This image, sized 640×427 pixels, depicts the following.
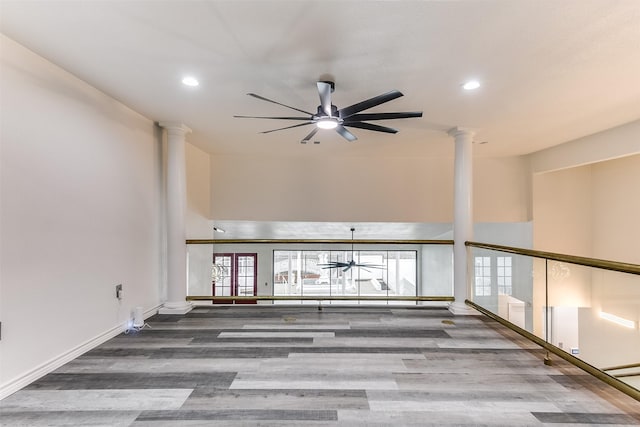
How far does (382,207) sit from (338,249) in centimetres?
143

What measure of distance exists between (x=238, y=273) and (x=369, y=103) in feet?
31.1

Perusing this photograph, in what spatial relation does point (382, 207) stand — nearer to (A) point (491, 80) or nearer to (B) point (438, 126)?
(B) point (438, 126)

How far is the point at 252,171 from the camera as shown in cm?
682

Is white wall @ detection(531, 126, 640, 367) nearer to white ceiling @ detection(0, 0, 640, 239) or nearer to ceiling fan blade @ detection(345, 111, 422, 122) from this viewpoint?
white ceiling @ detection(0, 0, 640, 239)

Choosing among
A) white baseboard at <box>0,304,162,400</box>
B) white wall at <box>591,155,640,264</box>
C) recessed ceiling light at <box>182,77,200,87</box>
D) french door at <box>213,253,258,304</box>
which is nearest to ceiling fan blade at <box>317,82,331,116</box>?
recessed ceiling light at <box>182,77,200,87</box>

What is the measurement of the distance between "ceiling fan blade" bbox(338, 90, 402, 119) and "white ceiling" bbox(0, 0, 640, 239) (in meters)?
0.33

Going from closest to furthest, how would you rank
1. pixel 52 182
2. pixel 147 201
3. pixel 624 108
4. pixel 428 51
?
pixel 428 51 < pixel 52 182 < pixel 624 108 < pixel 147 201

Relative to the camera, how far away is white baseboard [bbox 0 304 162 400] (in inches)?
92.2

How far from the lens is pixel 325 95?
272 centimetres

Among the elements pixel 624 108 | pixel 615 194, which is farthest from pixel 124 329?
pixel 615 194

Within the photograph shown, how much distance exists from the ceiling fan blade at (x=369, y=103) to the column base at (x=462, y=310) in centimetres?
316

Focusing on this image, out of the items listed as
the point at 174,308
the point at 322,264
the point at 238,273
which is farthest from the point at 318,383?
the point at 238,273

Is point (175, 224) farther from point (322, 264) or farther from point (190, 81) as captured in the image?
point (322, 264)

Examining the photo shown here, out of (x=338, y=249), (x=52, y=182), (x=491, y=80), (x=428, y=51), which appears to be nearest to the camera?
(x=428, y=51)
